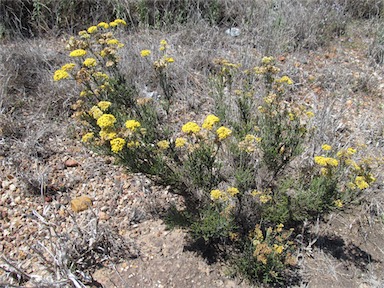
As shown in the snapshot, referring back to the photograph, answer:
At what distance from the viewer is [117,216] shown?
10.9 ft

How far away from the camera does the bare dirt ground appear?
2918 mm

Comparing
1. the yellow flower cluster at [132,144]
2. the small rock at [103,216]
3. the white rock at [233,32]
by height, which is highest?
the yellow flower cluster at [132,144]

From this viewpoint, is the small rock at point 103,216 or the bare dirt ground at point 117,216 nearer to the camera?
the bare dirt ground at point 117,216

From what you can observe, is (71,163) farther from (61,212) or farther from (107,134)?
(107,134)

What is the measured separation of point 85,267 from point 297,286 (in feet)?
5.67

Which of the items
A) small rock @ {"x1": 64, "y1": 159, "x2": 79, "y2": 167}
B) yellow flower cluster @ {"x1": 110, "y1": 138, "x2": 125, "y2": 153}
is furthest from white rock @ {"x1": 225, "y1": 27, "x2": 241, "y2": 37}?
yellow flower cluster @ {"x1": 110, "y1": 138, "x2": 125, "y2": 153}

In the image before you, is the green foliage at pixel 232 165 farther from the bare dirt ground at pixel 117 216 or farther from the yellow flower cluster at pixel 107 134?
the bare dirt ground at pixel 117 216

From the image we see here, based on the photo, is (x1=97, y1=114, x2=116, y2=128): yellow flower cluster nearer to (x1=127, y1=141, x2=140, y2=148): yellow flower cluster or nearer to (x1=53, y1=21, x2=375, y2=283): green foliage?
(x1=53, y1=21, x2=375, y2=283): green foliage

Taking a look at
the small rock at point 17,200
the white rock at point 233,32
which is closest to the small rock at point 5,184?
the small rock at point 17,200

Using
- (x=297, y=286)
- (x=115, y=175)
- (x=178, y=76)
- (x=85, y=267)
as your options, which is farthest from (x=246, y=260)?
(x=178, y=76)

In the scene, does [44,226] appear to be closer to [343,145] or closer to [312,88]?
[343,145]

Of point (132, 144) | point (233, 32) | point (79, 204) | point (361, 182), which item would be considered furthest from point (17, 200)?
point (233, 32)

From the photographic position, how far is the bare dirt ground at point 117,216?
2.92 meters

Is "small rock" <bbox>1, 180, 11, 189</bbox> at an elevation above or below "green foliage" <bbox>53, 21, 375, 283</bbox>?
below
